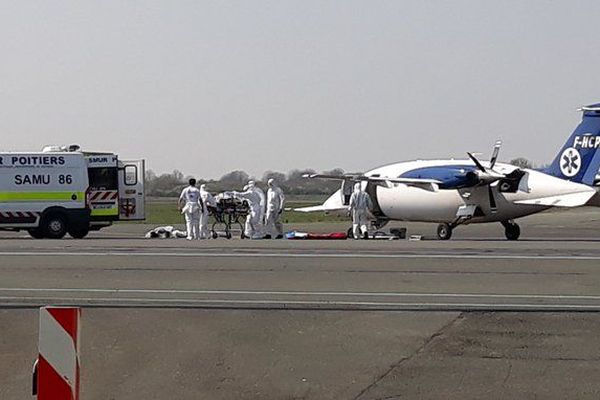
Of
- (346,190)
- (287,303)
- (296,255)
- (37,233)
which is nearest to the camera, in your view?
(287,303)

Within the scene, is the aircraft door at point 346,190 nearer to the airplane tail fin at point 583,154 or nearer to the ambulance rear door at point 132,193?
the airplane tail fin at point 583,154

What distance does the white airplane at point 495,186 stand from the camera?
32.3 m

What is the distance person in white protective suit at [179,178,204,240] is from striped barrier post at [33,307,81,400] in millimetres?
23241

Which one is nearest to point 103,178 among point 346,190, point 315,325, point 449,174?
point 346,190

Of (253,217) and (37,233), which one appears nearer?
(37,233)

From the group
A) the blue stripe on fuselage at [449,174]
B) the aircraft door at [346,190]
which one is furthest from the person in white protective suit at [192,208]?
the aircraft door at [346,190]

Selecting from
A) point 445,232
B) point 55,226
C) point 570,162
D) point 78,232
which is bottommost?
point 445,232

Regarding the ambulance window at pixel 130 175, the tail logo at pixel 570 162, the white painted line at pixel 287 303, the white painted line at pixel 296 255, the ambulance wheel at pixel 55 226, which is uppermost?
the tail logo at pixel 570 162

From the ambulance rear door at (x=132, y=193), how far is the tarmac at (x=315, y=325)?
14.4 m

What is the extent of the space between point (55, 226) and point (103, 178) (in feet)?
6.94

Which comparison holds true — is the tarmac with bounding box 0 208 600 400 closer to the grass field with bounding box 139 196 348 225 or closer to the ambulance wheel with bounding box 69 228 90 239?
the ambulance wheel with bounding box 69 228 90 239

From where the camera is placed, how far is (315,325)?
10891 mm

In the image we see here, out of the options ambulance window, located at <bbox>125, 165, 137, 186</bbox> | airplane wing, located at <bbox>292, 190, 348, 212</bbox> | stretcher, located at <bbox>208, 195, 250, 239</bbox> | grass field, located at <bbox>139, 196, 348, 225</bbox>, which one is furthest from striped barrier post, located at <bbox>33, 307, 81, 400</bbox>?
grass field, located at <bbox>139, 196, 348, 225</bbox>

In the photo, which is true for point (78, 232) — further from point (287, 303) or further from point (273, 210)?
point (287, 303)
